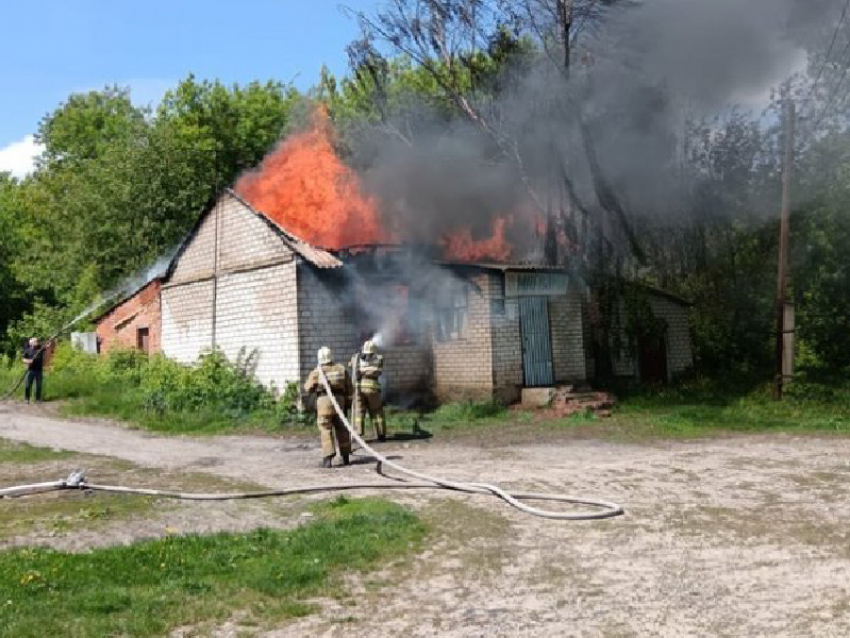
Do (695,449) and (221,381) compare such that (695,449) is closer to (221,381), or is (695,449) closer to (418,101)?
(221,381)

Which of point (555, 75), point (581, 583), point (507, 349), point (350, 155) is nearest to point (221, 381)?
point (507, 349)

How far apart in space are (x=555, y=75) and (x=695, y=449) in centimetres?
913

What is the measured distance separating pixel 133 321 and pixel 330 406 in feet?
46.0

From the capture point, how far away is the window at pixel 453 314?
17.5 meters

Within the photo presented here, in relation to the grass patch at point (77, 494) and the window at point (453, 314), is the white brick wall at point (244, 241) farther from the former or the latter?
the grass patch at point (77, 494)

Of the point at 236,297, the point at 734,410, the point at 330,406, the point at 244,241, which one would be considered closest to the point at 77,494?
the point at 330,406

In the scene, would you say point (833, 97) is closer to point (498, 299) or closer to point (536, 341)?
point (536, 341)

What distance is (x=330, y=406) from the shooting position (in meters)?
10.5

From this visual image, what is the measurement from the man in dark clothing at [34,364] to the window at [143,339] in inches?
121

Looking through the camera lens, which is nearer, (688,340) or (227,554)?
(227,554)

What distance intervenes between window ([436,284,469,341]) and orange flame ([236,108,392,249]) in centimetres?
273

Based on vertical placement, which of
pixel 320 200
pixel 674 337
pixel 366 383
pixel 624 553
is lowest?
pixel 624 553

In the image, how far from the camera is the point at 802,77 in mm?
23109

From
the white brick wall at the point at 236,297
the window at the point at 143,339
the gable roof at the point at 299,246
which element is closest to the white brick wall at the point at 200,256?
the white brick wall at the point at 236,297
